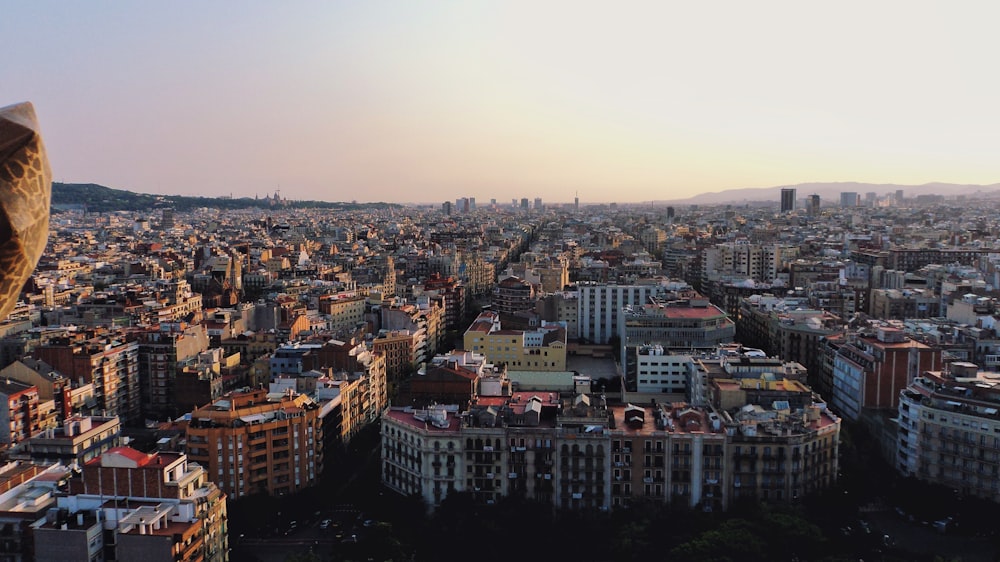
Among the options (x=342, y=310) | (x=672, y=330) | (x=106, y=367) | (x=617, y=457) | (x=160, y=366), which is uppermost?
(x=672, y=330)

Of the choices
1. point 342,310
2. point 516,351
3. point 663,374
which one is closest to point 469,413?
point 663,374

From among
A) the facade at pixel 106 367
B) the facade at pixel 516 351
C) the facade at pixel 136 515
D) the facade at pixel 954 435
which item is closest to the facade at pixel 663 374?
the facade at pixel 516 351

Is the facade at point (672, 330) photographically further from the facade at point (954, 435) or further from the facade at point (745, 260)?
the facade at point (745, 260)

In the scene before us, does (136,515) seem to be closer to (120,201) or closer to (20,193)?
(20,193)

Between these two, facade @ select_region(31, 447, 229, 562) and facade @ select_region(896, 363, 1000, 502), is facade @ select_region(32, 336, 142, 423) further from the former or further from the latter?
facade @ select_region(896, 363, 1000, 502)

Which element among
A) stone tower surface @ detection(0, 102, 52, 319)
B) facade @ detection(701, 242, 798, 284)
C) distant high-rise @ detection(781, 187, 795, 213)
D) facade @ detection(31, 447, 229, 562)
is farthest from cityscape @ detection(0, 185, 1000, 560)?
distant high-rise @ detection(781, 187, 795, 213)

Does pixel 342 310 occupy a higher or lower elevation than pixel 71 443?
higher
